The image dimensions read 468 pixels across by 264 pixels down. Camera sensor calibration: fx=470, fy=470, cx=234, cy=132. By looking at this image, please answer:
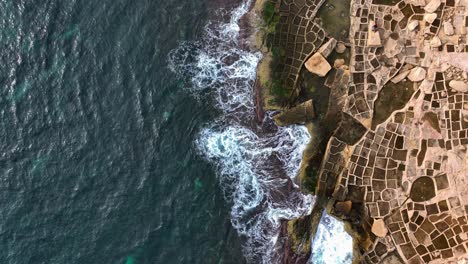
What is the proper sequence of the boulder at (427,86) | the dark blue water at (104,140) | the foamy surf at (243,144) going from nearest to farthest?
1. the boulder at (427,86)
2. the dark blue water at (104,140)
3. the foamy surf at (243,144)

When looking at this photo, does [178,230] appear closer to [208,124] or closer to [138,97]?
[208,124]

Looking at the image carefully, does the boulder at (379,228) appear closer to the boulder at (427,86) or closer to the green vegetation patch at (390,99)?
the green vegetation patch at (390,99)

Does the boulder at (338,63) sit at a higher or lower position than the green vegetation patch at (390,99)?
higher

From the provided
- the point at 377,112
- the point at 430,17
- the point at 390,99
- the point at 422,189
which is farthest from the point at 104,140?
the point at 430,17

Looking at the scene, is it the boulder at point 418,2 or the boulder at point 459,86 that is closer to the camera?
the boulder at point 459,86

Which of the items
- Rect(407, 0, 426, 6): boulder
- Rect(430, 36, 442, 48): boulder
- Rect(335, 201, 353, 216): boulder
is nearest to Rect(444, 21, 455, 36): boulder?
Rect(430, 36, 442, 48): boulder

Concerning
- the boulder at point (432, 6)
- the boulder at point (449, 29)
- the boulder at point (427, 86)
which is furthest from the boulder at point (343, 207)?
the boulder at point (432, 6)
